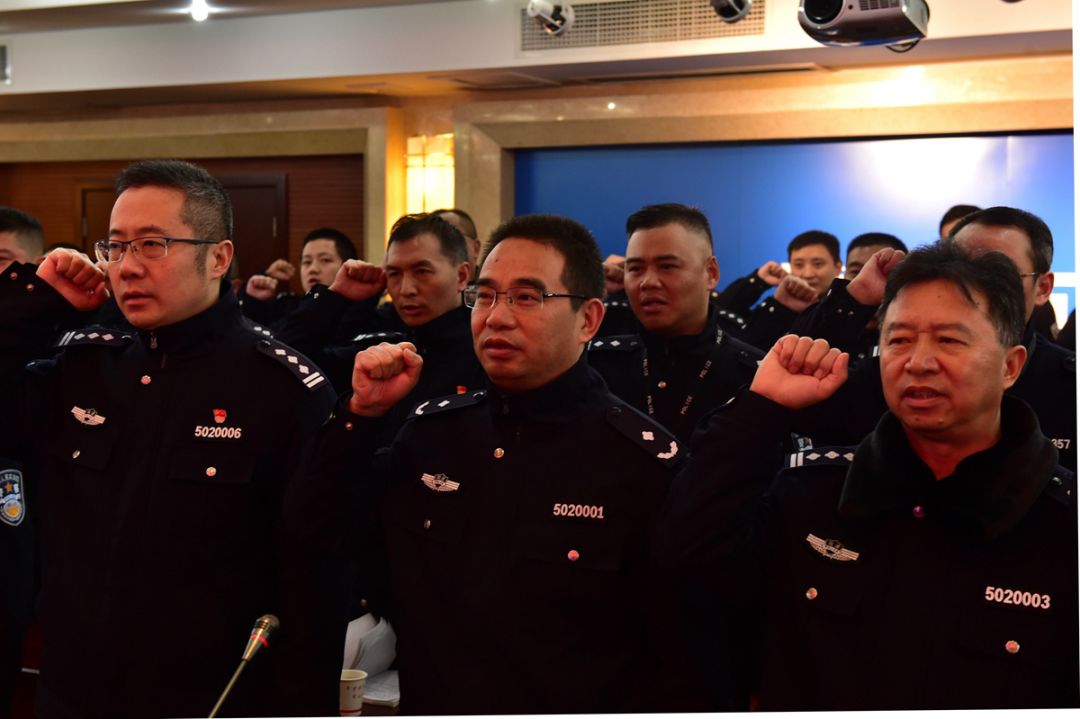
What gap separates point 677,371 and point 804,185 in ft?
14.4

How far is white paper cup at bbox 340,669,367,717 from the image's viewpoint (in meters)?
2.97

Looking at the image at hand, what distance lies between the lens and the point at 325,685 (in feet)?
7.08

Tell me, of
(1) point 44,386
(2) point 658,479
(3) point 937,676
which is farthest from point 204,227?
(3) point 937,676

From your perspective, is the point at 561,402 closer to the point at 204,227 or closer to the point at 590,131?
the point at 204,227

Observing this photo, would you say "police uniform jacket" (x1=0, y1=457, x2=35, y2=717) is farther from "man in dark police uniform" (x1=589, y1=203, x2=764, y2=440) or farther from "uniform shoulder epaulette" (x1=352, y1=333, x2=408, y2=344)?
"man in dark police uniform" (x1=589, y1=203, x2=764, y2=440)

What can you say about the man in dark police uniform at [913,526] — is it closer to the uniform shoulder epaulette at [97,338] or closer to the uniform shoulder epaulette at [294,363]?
the uniform shoulder epaulette at [294,363]

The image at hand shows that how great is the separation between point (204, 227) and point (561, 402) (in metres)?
0.81

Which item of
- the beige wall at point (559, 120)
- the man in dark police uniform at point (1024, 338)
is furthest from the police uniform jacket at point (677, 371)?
the beige wall at point (559, 120)

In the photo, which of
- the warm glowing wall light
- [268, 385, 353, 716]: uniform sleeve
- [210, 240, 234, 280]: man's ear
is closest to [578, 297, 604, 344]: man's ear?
[268, 385, 353, 716]: uniform sleeve

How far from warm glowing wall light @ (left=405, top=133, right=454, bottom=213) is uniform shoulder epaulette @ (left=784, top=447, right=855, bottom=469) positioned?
20.1 feet

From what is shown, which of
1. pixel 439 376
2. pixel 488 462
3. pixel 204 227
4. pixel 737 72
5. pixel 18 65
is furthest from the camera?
pixel 18 65

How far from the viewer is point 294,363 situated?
229 centimetres

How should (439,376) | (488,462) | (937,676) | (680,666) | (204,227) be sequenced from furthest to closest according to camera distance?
(439,376) < (204,227) < (488,462) < (680,666) < (937,676)

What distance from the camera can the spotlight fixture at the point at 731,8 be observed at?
564 centimetres
